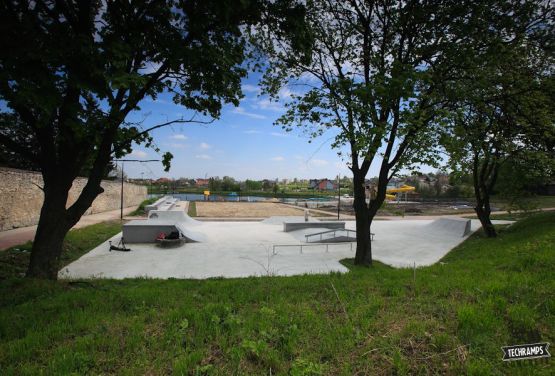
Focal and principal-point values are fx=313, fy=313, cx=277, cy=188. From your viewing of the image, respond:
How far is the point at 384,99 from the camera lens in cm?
775

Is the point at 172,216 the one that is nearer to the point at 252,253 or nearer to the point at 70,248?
the point at 70,248

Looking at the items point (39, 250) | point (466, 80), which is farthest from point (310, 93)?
point (39, 250)

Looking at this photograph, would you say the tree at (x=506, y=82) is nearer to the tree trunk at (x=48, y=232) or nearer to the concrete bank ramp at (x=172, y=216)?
the tree trunk at (x=48, y=232)

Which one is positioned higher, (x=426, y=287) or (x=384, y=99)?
(x=384, y=99)

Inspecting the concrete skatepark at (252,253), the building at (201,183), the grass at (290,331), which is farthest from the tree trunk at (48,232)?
the building at (201,183)

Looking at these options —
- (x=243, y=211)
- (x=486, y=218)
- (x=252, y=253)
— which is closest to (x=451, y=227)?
(x=486, y=218)

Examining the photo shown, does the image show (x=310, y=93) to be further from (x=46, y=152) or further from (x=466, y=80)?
(x=46, y=152)

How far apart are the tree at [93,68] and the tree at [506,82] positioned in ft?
19.4

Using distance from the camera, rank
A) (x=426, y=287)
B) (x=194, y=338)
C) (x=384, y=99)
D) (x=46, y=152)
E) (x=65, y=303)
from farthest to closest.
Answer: (x=384, y=99) → (x=46, y=152) → (x=426, y=287) → (x=65, y=303) → (x=194, y=338)

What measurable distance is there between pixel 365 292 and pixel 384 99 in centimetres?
492

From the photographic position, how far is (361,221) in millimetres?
11273

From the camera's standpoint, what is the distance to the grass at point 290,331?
2.74 metres

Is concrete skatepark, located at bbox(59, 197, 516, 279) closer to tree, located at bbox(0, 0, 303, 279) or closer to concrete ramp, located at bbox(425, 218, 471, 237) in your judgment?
concrete ramp, located at bbox(425, 218, 471, 237)

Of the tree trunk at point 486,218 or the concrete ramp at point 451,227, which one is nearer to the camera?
the tree trunk at point 486,218
